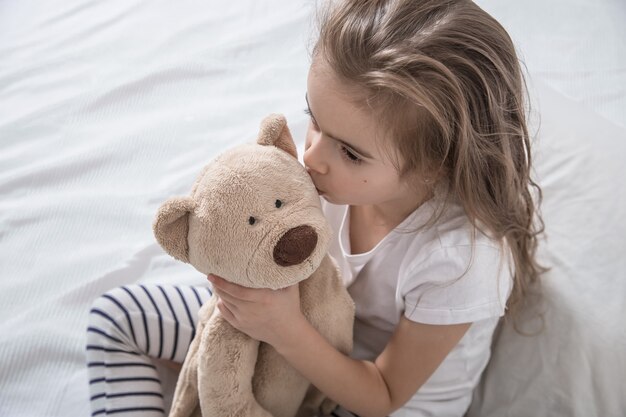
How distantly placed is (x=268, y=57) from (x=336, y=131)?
0.69 metres

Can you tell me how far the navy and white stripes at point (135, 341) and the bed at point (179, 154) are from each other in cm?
6

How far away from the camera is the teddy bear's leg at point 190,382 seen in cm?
74

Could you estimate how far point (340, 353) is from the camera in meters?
0.73

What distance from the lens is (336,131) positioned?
0.66m

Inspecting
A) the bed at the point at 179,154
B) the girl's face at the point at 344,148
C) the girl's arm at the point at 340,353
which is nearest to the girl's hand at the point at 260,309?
the girl's arm at the point at 340,353

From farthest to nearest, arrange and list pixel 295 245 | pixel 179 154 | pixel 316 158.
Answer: pixel 179 154
pixel 316 158
pixel 295 245

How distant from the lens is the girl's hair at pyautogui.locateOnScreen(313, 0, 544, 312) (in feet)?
2.05

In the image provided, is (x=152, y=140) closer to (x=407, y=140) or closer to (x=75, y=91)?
(x=75, y=91)

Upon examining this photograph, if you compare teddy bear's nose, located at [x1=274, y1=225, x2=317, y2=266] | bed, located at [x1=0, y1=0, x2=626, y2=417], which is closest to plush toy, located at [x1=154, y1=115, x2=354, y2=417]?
teddy bear's nose, located at [x1=274, y1=225, x2=317, y2=266]

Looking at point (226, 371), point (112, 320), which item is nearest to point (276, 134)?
point (226, 371)

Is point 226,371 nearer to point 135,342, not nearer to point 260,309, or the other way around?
point 260,309

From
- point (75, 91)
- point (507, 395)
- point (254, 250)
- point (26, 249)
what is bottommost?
point (507, 395)

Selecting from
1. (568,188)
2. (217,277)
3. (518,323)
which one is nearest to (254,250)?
(217,277)

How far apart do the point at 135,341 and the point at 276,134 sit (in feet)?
1.22
